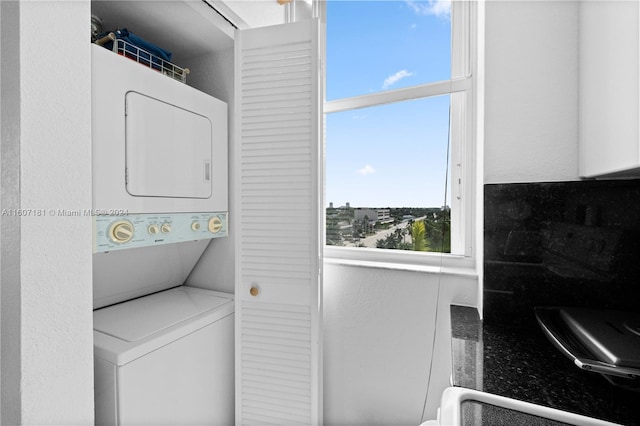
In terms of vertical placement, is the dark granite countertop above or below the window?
below

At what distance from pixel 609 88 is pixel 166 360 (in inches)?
71.8

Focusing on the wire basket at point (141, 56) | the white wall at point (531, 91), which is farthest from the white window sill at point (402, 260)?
the wire basket at point (141, 56)

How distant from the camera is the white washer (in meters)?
1.14

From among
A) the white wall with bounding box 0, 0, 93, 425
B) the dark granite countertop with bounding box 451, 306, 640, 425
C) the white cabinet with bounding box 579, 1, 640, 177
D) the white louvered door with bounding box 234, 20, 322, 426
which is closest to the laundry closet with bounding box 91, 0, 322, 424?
the white louvered door with bounding box 234, 20, 322, 426

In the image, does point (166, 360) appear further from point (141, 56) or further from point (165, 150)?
point (141, 56)

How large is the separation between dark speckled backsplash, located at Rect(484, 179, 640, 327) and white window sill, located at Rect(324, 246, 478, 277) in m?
0.27

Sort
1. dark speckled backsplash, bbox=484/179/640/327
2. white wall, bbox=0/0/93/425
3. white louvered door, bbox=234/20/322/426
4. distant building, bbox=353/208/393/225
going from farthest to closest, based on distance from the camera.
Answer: distant building, bbox=353/208/393/225 < white louvered door, bbox=234/20/322/426 < dark speckled backsplash, bbox=484/179/640/327 < white wall, bbox=0/0/93/425

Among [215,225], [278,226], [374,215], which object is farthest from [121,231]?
[374,215]

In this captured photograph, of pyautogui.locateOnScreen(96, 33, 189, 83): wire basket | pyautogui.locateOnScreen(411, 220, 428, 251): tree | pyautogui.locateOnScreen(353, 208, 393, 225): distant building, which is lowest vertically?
pyautogui.locateOnScreen(411, 220, 428, 251): tree

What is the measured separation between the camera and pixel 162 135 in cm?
137

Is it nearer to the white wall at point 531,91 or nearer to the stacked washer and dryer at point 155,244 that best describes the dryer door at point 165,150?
the stacked washer and dryer at point 155,244

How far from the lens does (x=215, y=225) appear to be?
1695mm

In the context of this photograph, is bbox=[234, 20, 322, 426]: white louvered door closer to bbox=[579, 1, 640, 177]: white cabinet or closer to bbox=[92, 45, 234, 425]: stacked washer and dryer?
bbox=[92, 45, 234, 425]: stacked washer and dryer

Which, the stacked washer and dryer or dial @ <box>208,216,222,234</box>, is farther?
dial @ <box>208,216,222,234</box>
